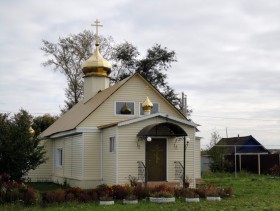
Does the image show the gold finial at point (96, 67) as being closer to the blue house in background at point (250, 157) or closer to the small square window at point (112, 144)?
the small square window at point (112, 144)

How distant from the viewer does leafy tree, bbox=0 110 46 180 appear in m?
19.3

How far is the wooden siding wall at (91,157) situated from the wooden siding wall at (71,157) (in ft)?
0.77

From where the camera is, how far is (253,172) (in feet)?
116

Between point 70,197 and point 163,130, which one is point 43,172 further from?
point 70,197

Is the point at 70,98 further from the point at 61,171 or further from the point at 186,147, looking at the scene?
the point at 186,147

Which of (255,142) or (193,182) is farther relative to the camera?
(255,142)

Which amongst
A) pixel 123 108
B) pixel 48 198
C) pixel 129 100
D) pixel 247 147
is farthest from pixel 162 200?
pixel 247 147

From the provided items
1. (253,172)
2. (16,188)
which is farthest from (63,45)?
(16,188)

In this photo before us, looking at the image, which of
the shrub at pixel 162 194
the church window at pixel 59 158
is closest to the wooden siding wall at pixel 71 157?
the church window at pixel 59 158

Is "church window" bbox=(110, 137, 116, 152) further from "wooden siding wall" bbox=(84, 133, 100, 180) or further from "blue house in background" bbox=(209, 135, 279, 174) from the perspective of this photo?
"blue house in background" bbox=(209, 135, 279, 174)

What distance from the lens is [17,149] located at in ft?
63.6

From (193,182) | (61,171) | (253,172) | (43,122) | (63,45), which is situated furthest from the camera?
(43,122)

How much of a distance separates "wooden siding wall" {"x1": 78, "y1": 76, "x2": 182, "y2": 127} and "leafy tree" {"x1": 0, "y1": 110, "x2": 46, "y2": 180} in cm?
404

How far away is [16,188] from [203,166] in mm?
24233
